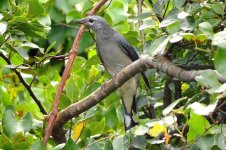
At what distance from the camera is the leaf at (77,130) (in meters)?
2.84

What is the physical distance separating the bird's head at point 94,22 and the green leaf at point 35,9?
0.55 m

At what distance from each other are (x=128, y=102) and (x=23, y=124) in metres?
0.99

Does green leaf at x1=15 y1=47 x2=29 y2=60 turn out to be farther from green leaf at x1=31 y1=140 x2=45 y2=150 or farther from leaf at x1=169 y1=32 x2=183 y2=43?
leaf at x1=169 y1=32 x2=183 y2=43

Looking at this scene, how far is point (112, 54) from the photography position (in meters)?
3.92

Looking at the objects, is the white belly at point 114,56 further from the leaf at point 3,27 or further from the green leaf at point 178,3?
the green leaf at point 178,3

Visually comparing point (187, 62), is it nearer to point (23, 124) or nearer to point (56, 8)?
point (23, 124)

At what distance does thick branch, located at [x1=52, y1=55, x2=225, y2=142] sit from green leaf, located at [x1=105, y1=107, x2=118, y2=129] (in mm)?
222

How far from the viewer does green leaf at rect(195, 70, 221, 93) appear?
193 cm

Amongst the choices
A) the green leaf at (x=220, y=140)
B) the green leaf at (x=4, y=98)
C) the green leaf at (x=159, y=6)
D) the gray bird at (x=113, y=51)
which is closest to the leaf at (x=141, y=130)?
the green leaf at (x=220, y=140)

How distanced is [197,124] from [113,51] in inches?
75.5

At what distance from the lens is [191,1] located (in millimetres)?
2674

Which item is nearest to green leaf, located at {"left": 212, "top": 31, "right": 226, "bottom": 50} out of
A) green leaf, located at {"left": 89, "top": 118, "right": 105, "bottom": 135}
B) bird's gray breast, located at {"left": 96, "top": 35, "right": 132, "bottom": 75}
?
green leaf, located at {"left": 89, "top": 118, "right": 105, "bottom": 135}

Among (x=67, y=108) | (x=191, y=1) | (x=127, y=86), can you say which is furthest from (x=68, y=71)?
(x=127, y=86)

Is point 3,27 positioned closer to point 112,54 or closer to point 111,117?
point 111,117
